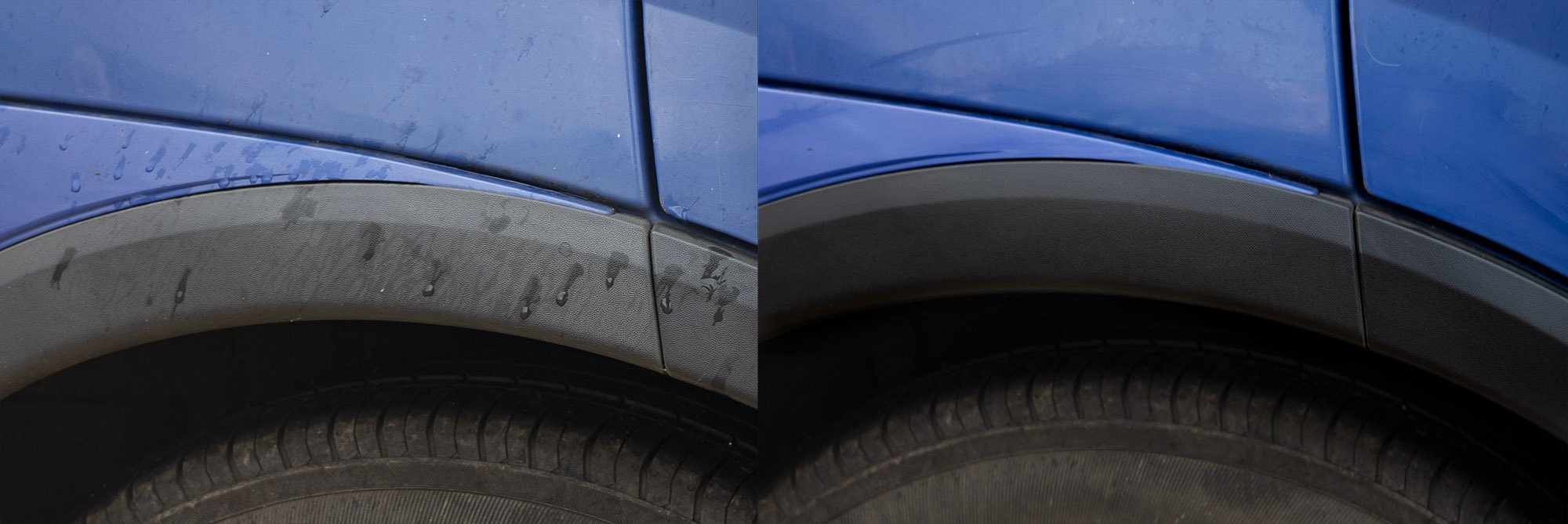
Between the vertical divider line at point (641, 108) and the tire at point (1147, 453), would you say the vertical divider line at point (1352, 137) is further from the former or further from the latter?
the vertical divider line at point (641, 108)

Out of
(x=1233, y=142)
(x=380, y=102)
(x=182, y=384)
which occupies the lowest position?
(x=182, y=384)

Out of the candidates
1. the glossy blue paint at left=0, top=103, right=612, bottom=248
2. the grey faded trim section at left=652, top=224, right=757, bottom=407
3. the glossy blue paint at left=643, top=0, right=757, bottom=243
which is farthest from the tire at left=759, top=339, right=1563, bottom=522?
the glossy blue paint at left=0, top=103, right=612, bottom=248

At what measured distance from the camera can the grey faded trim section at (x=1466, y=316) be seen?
2.48 feet

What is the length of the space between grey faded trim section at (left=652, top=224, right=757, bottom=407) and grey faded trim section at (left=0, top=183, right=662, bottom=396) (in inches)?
0.8

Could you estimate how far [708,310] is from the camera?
853 millimetres

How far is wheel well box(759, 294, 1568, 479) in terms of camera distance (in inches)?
30.5

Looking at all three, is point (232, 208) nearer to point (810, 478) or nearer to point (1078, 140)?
point (810, 478)

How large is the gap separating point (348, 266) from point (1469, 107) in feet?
3.37

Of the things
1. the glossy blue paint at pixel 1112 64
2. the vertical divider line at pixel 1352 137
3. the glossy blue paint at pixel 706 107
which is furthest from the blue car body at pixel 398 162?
the vertical divider line at pixel 1352 137

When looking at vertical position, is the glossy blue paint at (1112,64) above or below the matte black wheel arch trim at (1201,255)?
above

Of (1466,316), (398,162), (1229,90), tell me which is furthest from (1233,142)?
(398,162)

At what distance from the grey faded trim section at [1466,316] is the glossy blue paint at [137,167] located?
2.30 ft

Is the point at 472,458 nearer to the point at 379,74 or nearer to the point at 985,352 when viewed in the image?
the point at 379,74

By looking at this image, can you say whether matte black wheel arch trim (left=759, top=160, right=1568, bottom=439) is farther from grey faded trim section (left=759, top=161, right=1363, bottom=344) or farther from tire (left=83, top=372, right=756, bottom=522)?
tire (left=83, top=372, right=756, bottom=522)
